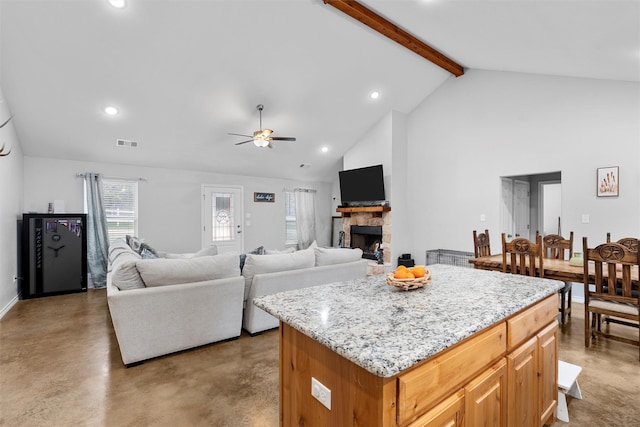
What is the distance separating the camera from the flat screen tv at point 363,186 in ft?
20.9

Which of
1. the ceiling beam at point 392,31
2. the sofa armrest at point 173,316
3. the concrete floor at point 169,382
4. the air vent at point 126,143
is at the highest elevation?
the ceiling beam at point 392,31

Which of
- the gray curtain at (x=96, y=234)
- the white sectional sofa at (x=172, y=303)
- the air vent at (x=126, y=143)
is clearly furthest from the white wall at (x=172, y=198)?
the white sectional sofa at (x=172, y=303)

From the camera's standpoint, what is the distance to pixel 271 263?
11.0 ft

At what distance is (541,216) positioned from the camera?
618 cm

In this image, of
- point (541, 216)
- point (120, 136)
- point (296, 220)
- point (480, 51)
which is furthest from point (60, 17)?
point (541, 216)

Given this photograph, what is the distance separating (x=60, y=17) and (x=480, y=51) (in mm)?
5063

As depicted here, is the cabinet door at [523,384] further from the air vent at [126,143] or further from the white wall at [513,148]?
the air vent at [126,143]

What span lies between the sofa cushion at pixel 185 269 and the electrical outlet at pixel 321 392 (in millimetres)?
2105

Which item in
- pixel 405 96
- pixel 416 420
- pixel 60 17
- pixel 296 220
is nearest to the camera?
pixel 416 420

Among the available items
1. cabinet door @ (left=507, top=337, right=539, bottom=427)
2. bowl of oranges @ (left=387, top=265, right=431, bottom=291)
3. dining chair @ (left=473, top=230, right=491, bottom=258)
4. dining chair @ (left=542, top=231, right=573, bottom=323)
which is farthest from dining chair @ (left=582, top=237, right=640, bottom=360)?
bowl of oranges @ (left=387, top=265, right=431, bottom=291)

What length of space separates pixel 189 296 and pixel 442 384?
2432 mm

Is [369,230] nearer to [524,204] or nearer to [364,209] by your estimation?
[364,209]

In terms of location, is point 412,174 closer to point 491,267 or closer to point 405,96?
point 405,96

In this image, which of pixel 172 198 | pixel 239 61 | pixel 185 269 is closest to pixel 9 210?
pixel 172 198
